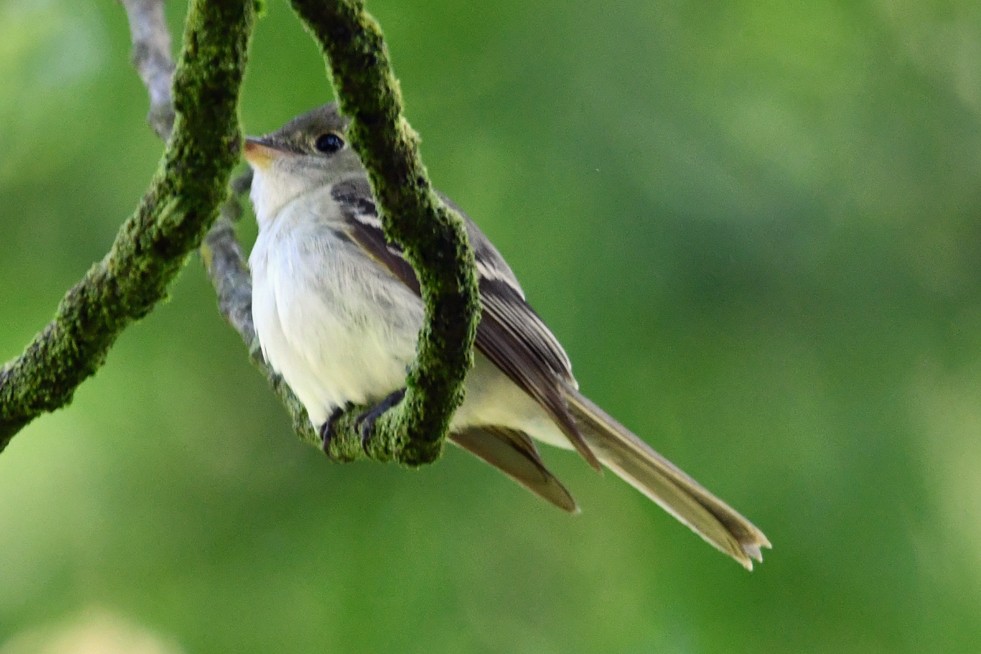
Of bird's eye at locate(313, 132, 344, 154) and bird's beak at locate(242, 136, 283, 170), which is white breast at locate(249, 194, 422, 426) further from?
bird's eye at locate(313, 132, 344, 154)

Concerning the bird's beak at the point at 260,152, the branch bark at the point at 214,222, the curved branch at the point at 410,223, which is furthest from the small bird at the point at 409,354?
the curved branch at the point at 410,223

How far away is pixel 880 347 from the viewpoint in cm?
321

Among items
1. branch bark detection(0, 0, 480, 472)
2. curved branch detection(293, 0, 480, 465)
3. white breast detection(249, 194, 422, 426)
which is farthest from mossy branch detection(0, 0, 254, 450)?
white breast detection(249, 194, 422, 426)

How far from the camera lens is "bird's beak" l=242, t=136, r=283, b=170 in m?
3.97

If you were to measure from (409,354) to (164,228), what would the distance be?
1.37m

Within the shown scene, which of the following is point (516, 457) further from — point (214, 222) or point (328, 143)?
point (214, 222)

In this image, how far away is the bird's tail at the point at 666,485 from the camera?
3.10 m

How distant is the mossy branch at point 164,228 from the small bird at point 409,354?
96 centimetres

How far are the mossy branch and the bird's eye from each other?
180cm

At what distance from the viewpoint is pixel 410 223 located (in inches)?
81.9

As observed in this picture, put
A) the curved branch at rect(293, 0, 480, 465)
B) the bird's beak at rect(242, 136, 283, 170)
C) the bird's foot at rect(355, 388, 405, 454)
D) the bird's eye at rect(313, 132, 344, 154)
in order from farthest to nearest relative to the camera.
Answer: the bird's eye at rect(313, 132, 344, 154)
the bird's beak at rect(242, 136, 283, 170)
the bird's foot at rect(355, 388, 405, 454)
the curved branch at rect(293, 0, 480, 465)

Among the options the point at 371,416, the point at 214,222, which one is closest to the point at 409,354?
the point at 371,416

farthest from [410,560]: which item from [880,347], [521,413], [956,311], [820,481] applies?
[956,311]

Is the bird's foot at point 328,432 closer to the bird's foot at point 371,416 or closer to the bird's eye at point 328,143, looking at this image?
the bird's foot at point 371,416
